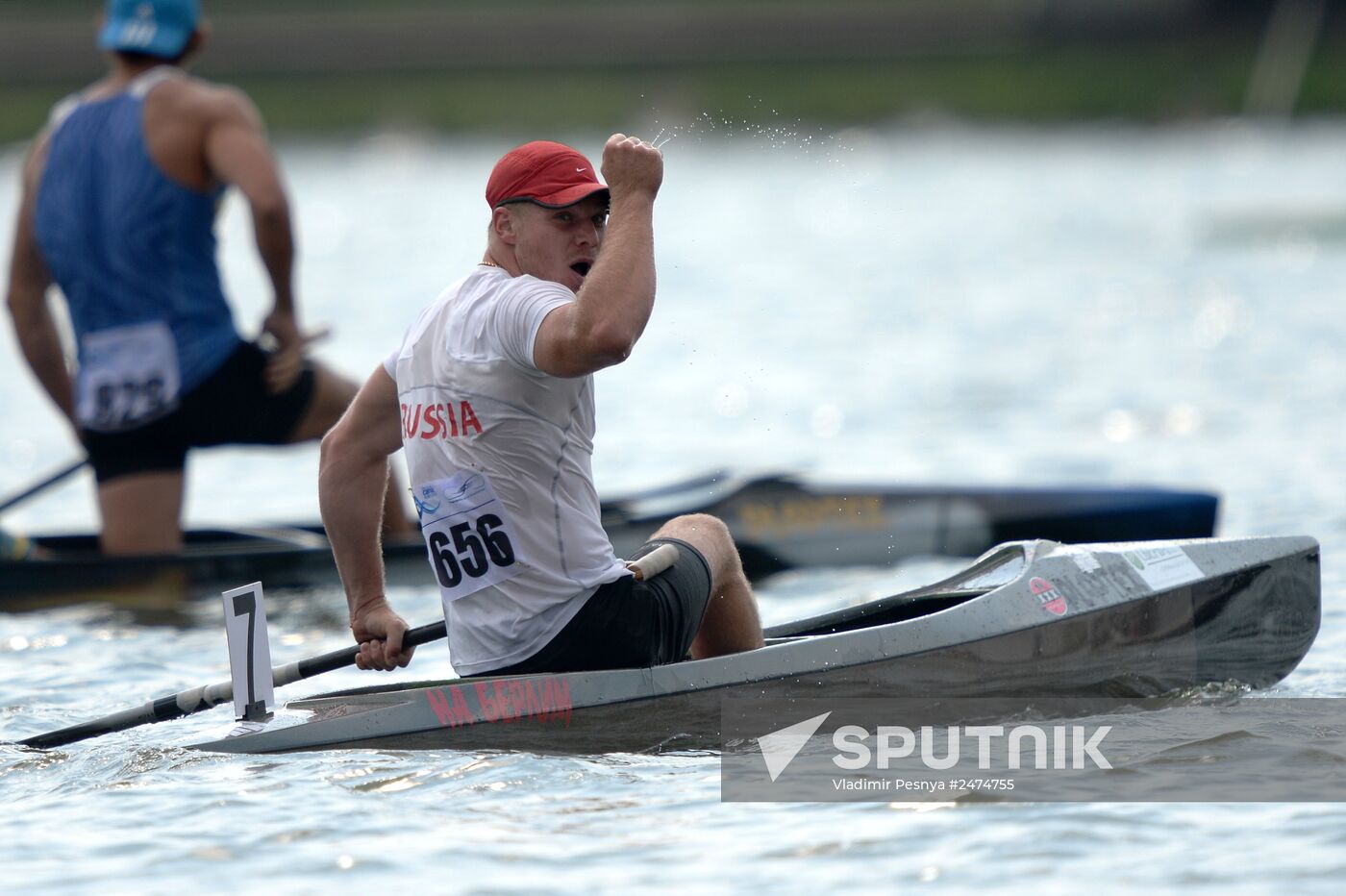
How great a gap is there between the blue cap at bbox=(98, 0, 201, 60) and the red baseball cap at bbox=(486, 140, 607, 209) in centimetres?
297

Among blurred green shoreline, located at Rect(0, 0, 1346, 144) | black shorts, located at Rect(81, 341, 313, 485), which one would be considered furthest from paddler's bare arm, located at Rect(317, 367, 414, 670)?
blurred green shoreline, located at Rect(0, 0, 1346, 144)

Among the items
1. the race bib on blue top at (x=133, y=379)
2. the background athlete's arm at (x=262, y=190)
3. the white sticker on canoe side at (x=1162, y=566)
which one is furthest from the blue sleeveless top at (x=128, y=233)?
the white sticker on canoe side at (x=1162, y=566)

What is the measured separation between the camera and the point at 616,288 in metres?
4.07

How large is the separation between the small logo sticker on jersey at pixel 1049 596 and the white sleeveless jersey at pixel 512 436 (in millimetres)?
1188

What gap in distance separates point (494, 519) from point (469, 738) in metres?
0.59

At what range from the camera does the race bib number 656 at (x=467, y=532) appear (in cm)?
441

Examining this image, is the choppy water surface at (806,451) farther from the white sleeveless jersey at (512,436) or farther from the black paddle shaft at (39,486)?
the black paddle shaft at (39,486)

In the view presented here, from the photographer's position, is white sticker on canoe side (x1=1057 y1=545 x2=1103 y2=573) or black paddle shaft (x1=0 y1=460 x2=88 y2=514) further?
black paddle shaft (x1=0 y1=460 x2=88 y2=514)

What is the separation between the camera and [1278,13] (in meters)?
51.6

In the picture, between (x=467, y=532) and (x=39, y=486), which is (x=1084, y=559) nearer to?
(x=467, y=532)

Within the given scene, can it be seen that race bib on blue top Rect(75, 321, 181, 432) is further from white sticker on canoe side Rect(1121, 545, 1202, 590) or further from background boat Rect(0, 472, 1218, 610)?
white sticker on canoe side Rect(1121, 545, 1202, 590)

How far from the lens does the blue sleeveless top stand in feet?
22.4

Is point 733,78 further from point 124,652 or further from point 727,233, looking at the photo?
point 124,652

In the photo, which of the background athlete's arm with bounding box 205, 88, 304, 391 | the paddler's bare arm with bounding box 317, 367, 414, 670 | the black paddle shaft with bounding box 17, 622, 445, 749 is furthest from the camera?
the background athlete's arm with bounding box 205, 88, 304, 391
